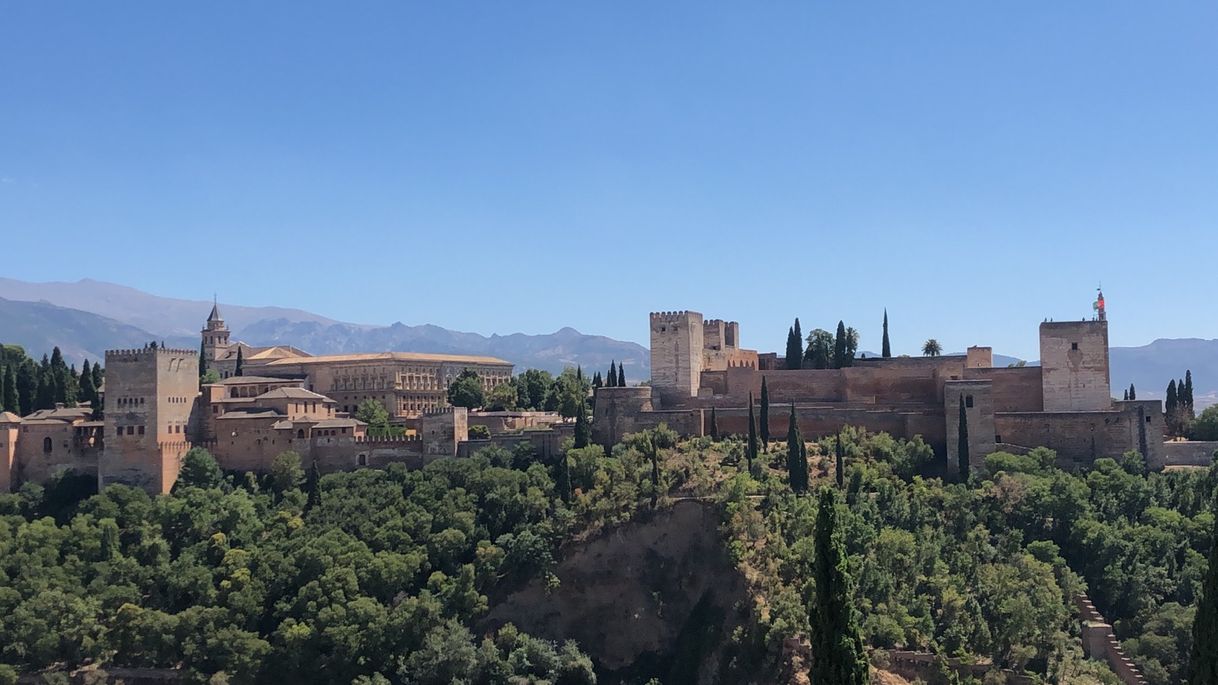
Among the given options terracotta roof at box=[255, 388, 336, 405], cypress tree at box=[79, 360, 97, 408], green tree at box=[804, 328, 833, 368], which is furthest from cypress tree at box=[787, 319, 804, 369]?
cypress tree at box=[79, 360, 97, 408]

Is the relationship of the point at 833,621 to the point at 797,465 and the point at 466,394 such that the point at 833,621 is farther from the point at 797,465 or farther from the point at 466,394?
the point at 466,394

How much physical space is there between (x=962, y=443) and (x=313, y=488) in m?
26.1

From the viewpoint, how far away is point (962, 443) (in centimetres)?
4816

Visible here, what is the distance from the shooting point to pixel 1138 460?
1900 inches

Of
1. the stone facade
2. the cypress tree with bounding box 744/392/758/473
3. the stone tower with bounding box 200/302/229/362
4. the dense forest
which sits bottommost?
the dense forest

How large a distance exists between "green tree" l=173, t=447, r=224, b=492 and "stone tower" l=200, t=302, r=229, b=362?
25.7m

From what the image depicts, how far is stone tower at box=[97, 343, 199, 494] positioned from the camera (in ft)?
172

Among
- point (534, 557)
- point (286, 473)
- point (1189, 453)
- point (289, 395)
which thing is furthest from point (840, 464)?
point (289, 395)

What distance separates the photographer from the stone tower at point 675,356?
56.1m

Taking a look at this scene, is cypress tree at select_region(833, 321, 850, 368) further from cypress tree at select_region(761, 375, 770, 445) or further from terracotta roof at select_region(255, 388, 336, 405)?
terracotta roof at select_region(255, 388, 336, 405)

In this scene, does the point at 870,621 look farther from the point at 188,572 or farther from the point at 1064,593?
the point at 188,572

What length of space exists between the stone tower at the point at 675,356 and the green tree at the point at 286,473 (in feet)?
52.4

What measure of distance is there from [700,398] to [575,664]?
53.7ft

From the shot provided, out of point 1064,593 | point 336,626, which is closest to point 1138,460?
point 1064,593
